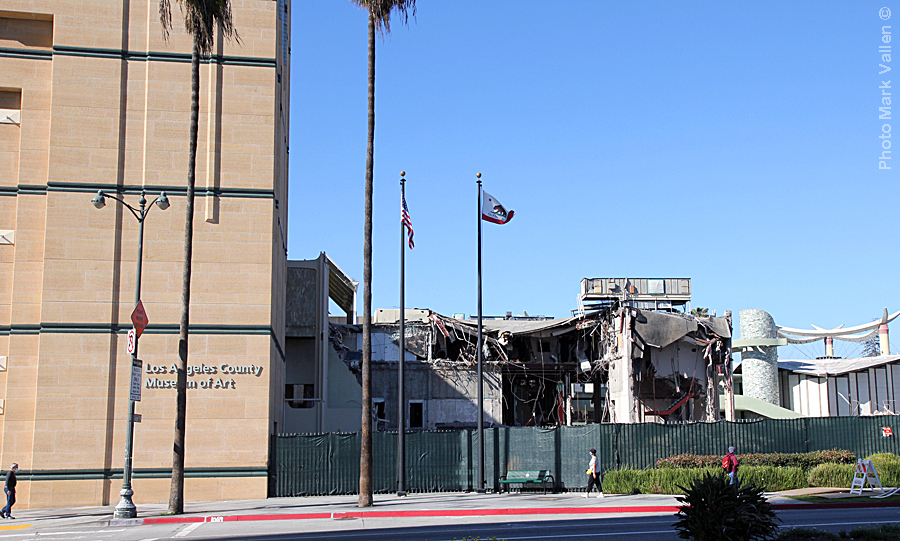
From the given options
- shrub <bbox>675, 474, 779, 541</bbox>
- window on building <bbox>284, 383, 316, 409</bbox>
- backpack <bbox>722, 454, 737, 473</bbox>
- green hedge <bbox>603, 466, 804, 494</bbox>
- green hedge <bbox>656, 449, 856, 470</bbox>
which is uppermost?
window on building <bbox>284, 383, 316, 409</bbox>

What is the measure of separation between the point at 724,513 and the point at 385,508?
14190mm

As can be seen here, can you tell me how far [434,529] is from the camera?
A: 18.1 metres

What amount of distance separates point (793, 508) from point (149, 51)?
24.6m

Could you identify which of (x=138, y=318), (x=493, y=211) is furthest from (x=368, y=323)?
(x=493, y=211)

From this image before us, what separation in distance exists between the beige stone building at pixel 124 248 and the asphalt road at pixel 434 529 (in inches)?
223

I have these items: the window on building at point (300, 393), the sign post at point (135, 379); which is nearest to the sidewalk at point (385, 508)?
the sign post at point (135, 379)

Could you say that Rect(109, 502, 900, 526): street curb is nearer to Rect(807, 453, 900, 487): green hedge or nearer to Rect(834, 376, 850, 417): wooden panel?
Rect(807, 453, 900, 487): green hedge

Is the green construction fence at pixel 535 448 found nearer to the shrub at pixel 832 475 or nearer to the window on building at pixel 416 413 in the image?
the shrub at pixel 832 475

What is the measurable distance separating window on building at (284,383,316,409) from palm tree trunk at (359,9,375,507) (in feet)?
52.8

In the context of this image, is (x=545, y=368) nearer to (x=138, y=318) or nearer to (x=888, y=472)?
(x=888, y=472)

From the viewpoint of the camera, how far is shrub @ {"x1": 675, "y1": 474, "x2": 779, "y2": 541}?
10.8 metres

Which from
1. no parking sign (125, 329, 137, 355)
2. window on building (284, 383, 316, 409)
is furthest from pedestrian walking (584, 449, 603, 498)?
window on building (284, 383, 316, 409)

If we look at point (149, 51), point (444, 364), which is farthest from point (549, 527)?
point (444, 364)

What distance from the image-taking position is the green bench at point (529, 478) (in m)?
28.1
